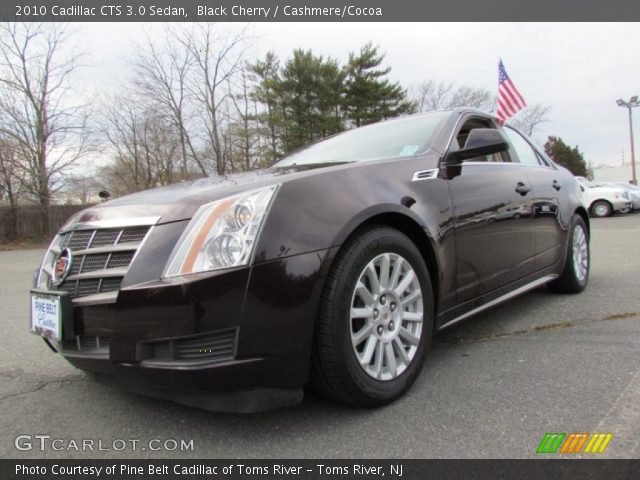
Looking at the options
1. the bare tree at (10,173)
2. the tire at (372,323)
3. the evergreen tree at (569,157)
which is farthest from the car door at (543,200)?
the evergreen tree at (569,157)

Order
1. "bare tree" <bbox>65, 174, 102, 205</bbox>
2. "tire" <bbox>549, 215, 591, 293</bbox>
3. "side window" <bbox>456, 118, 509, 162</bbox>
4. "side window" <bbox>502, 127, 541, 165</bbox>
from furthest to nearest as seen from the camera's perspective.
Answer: "bare tree" <bbox>65, 174, 102, 205</bbox>, "tire" <bbox>549, 215, 591, 293</bbox>, "side window" <bbox>502, 127, 541, 165</bbox>, "side window" <bbox>456, 118, 509, 162</bbox>

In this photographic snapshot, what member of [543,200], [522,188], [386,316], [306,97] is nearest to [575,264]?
[543,200]

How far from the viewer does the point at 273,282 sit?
1653 mm

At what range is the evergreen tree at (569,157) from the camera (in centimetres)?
6028

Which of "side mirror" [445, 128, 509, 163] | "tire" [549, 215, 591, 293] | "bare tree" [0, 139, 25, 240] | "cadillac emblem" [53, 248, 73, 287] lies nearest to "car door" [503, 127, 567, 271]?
"tire" [549, 215, 591, 293]

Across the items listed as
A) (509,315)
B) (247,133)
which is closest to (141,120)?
(247,133)

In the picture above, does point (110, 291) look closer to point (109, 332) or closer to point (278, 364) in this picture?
point (109, 332)

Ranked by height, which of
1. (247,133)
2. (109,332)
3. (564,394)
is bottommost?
(564,394)

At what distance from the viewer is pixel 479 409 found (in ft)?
6.38

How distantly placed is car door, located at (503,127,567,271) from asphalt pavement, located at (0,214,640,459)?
684mm

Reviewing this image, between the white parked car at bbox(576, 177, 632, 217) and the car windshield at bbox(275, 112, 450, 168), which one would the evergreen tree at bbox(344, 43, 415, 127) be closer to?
the white parked car at bbox(576, 177, 632, 217)

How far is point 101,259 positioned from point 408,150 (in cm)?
170

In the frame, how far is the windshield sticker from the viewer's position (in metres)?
→ 2.51

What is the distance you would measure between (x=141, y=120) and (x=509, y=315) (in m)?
32.8
